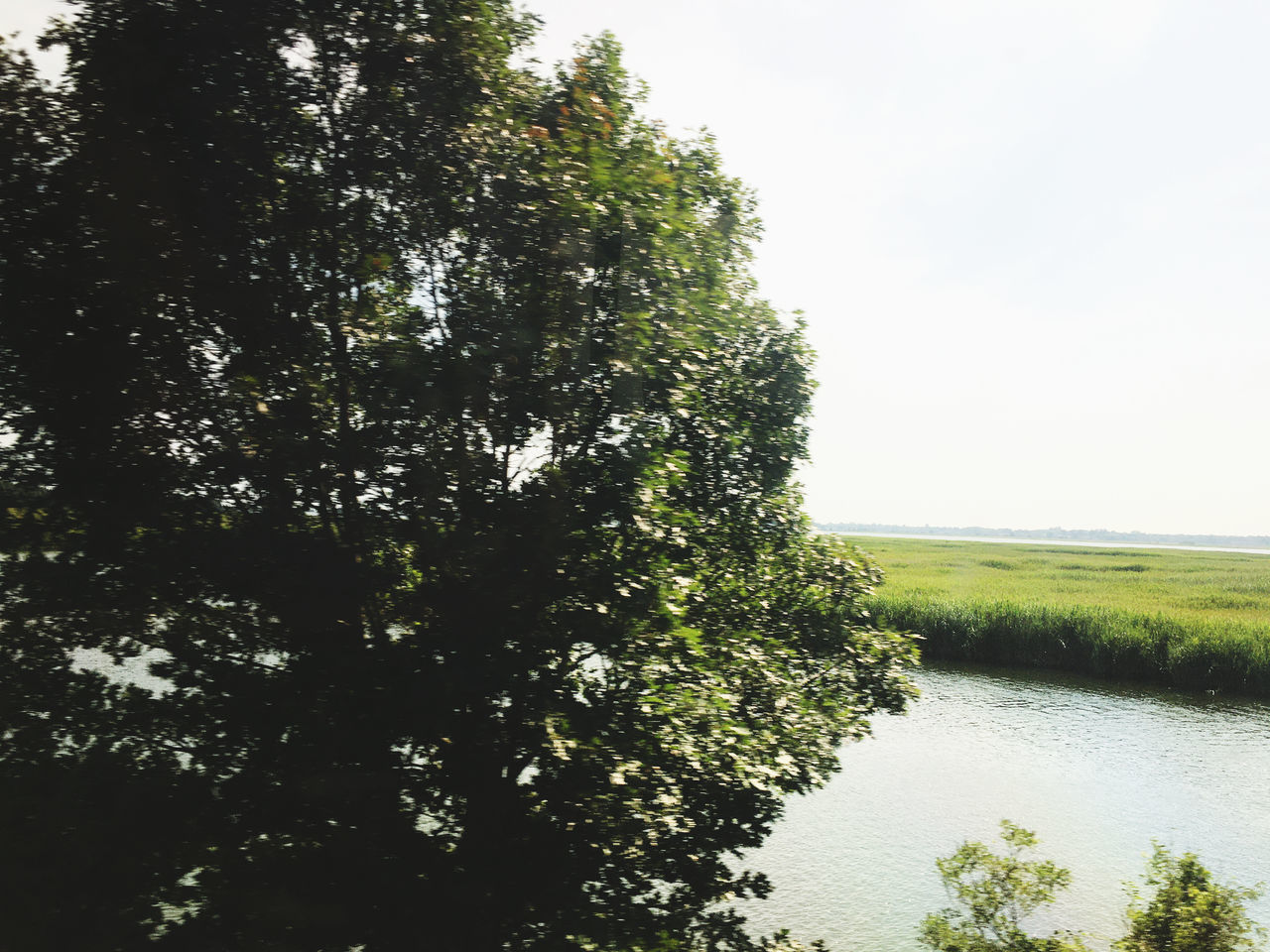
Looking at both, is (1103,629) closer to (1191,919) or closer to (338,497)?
(1191,919)

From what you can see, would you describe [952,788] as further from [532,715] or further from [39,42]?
[39,42]

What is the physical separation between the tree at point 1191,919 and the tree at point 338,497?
476 cm

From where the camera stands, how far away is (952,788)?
1719 centimetres

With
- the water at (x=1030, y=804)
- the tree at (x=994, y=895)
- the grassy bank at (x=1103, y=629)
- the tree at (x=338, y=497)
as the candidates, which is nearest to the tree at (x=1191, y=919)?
the tree at (x=994, y=895)

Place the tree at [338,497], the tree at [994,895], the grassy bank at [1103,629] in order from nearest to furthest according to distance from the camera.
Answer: the tree at [338,497] → the tree at [994,895] → the grassy bank at [1103,629]

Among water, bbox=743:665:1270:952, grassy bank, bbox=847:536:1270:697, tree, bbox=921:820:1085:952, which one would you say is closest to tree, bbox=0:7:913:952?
tree, bbox=921:820:1085:952

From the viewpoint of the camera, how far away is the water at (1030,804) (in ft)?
39.0

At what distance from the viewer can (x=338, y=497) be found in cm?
585

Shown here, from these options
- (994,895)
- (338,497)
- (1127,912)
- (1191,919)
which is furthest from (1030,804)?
(338,497)

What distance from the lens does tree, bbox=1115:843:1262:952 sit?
22.9 ft

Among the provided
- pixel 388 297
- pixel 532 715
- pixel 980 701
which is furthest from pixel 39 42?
pixel 980 701

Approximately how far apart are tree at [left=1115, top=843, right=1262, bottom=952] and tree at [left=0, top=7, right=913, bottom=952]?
187 inches

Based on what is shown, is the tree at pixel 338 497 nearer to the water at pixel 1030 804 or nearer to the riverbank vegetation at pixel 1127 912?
the riverbank vegetation at pixel 1127 912

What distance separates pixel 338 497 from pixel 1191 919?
8.83 m
